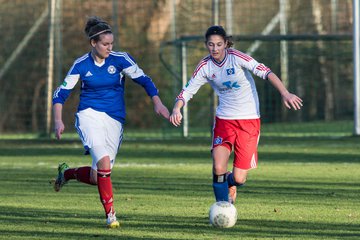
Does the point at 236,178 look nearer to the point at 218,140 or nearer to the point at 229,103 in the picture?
the point at 218,140

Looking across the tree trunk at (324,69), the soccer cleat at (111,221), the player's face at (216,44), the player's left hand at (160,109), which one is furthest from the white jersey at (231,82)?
the tree trunk at (324,69)

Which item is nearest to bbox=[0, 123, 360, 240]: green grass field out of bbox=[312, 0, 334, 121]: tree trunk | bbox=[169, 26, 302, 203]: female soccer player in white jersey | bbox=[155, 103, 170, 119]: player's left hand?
bbox=[169, 26, 302, 203]: female soccer player in white jersey

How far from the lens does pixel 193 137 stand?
23.9 m

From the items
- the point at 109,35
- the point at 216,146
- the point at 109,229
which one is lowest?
the point at 109,229

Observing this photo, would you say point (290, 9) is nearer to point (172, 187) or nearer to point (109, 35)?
point (172, 187)

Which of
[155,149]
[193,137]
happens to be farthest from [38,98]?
[155,149]

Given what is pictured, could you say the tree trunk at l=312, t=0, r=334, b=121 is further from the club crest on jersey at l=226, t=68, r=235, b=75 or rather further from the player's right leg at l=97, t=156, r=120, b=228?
the player's right leg at l=97, t=156, r=120, b=228

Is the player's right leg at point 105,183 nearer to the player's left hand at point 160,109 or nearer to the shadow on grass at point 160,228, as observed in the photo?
the shadow on grass at point 160,228

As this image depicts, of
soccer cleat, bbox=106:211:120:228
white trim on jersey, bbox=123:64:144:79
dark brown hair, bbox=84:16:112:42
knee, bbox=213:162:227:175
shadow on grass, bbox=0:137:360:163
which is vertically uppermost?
dark brown hair, bbox=84:16:112:42

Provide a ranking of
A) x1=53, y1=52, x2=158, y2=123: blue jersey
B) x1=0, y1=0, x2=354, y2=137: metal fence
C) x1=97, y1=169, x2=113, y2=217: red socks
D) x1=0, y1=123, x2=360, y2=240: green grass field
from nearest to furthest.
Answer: x1=0, y1=123, x2=360, y2=240: green grass field → x1=97, y1=169, x2=113, y2=217: red socks → x1=53, y1=52, x2=158, y2=123: blue jersey → x1=0, y1=0, x2=354, y2=137: metal fence

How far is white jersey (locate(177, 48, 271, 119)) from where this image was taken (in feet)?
34.7

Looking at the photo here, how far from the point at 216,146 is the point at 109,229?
1.62m

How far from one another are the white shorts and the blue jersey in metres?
0.06

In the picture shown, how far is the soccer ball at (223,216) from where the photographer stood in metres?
9.52
